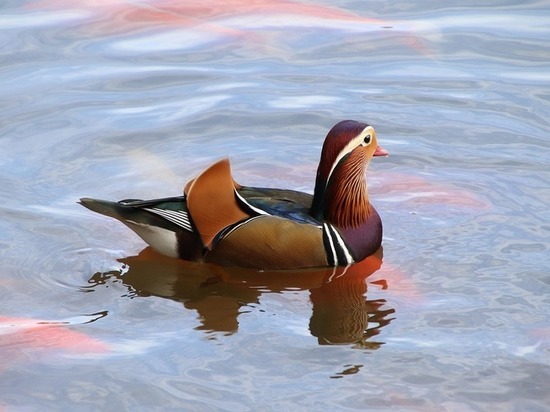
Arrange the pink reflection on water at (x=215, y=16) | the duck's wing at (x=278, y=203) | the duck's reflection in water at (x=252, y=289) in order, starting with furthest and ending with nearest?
1. the pink reflection on water at (x=215, y=16)
2. the duck's wing at (x=278, y=203)
3. the duck's reflection in water at (x=252, y=289)

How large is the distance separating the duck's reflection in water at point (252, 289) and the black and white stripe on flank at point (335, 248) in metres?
0.05

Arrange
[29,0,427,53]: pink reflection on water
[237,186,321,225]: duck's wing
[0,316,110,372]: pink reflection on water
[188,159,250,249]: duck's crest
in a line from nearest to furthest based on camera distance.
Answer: [0,316,110,372]: pink reflection on water, [188,159,250,249]: duck's crest, [237,186,321,225]: duck's wing, [29,0,427,53]: pink reflection on water

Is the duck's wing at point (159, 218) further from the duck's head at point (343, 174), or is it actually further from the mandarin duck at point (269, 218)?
the duck's head at point (343, 174)

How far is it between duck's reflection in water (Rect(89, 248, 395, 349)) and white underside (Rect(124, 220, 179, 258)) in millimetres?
85

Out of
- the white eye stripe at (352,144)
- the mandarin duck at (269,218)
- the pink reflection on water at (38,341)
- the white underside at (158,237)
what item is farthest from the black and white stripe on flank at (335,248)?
the pink reflection on water at (38,341)

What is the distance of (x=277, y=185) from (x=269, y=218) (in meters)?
1.25

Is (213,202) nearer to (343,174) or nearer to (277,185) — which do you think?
(343,174)

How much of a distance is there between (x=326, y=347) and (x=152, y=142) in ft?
10.6

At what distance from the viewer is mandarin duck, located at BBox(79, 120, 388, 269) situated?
674 centimetres

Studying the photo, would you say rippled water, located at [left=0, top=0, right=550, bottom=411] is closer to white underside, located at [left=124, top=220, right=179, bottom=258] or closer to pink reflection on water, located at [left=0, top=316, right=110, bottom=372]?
pink reflection on water, located at [left=0, top=316, right=110, bottom=372]

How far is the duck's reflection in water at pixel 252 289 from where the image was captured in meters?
6.13

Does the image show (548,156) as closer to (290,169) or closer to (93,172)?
(290,169)

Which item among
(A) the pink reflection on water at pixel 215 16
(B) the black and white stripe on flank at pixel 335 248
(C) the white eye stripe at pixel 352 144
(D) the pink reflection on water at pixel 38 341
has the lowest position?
(D) the pink reflection on water at pixel 38 341

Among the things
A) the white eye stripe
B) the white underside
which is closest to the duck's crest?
the white underside
